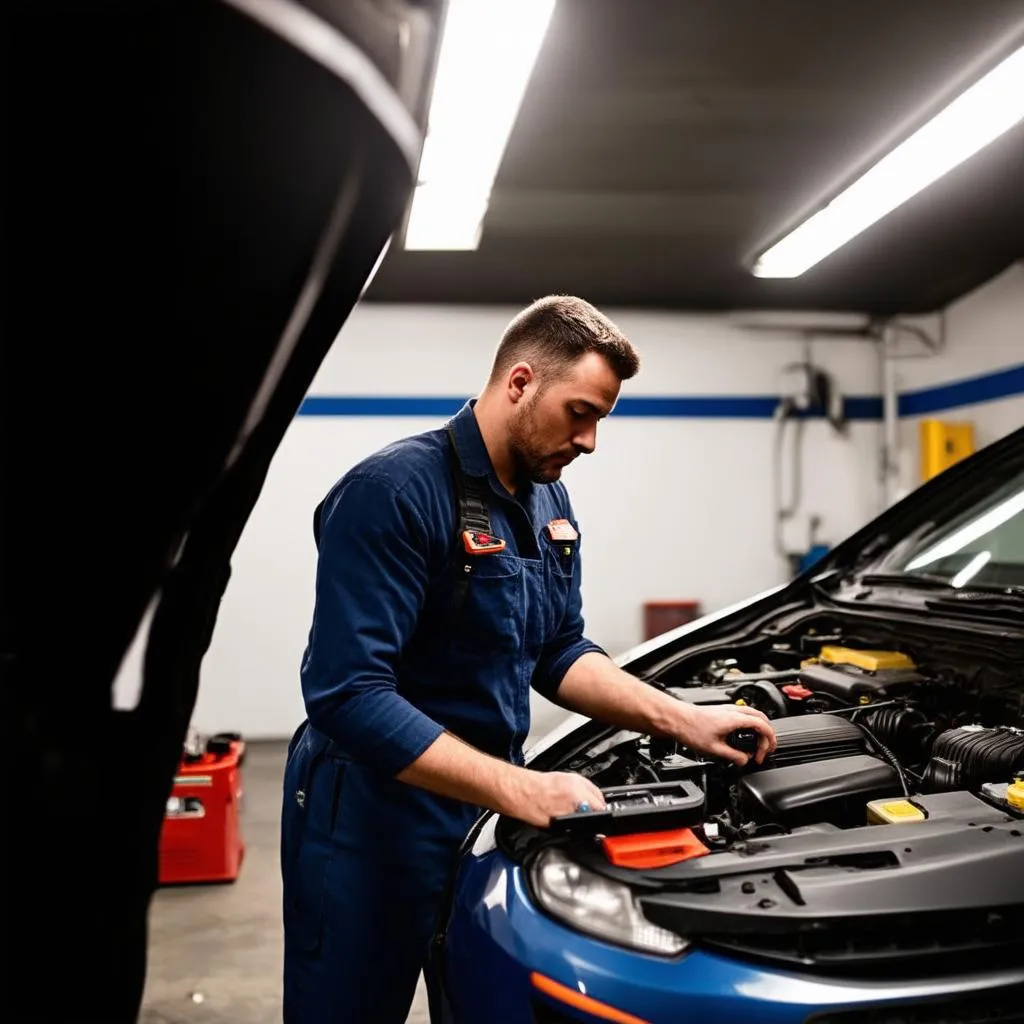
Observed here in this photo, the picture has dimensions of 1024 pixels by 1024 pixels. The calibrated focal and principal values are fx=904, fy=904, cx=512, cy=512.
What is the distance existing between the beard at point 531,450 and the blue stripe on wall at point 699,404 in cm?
384

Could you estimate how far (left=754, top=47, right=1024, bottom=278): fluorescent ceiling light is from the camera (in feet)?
9.63

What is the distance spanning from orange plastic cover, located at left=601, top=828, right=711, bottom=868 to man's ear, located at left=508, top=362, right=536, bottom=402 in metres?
0.75

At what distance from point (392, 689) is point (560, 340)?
657mm

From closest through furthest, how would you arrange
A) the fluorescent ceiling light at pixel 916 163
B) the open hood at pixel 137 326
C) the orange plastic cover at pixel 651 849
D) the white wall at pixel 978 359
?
the open hood at pixel 137 326, the orange plastic cover at pixel 651 849, the fluorescent ceiling light at pixel 916 163, the white wall at pixel 978 359

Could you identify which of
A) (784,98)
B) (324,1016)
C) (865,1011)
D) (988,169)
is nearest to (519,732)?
(324,1016)

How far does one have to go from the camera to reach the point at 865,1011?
1.14m

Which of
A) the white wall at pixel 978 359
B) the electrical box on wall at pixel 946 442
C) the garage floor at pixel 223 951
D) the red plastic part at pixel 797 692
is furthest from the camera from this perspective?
the electrical box on wall at pixel 946 442

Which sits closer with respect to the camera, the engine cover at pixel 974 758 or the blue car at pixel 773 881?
the blue car at pixel 773 881

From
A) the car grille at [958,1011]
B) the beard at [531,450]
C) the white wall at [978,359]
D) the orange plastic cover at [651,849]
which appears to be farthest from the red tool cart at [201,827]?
the white wall at [978,359]

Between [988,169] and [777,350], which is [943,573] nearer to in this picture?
[988,169]

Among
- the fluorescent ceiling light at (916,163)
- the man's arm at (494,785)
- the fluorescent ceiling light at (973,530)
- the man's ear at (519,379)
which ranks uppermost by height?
the fluorescent ceiling light at (916,163)

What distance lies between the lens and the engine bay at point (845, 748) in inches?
60.3

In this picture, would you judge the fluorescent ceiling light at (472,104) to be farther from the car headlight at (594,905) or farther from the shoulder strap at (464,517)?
the car headlight at (594,905)

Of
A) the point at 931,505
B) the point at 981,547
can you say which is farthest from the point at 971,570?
the point at 931,505
